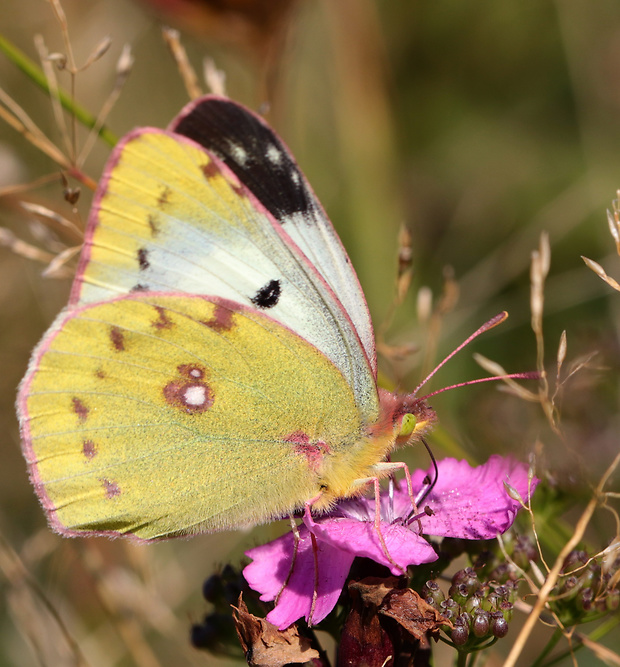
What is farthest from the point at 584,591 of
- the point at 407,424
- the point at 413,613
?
the point at 407,424

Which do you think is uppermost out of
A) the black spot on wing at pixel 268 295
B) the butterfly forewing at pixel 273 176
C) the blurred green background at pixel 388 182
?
the butterfly forewing at pixel 273 176

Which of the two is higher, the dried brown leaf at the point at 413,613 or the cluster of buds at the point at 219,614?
the dried brown leaf at the point at 413,613

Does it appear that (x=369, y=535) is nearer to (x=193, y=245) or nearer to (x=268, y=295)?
(x=268, y=295)

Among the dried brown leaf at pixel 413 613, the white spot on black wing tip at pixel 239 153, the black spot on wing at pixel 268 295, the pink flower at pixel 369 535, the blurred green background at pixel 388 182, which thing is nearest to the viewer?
the dried brown leaf at pixel 413 613

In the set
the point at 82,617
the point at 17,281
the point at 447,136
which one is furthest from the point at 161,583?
the point at 447,136

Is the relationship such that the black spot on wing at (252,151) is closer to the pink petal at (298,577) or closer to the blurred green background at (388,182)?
the blurred green background at (388,182)

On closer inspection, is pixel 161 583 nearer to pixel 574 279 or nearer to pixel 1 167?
pixel 1 167

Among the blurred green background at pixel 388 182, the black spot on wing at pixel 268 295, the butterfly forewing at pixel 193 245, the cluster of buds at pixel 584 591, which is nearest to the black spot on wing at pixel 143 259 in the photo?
the butterfly forewing at pixel 193 245
